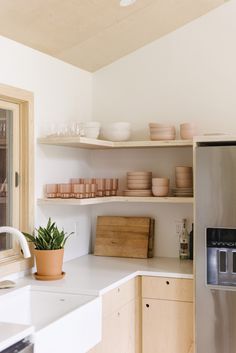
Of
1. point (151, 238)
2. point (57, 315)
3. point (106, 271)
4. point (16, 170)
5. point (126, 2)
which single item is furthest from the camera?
point (151, 238)

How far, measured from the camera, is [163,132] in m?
3.55

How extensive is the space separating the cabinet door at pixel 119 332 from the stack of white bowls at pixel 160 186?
0.79 m

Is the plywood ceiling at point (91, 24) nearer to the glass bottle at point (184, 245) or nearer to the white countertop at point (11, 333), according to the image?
the glass bottle at point (184, 245)

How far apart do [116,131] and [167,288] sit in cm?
120

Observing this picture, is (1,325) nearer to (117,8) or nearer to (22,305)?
(22,305)

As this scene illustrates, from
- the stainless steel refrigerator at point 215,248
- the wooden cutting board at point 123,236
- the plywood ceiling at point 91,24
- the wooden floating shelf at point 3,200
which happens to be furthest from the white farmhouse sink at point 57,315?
the plywood ceiling at point 91,24

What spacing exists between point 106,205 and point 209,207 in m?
1.18

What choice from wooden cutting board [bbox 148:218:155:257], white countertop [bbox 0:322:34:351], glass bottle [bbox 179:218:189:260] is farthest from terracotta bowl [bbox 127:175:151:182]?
white countertop [bbox 0:322:34:351]

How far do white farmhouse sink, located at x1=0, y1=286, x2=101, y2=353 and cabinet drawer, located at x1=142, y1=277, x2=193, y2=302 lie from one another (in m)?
0.58

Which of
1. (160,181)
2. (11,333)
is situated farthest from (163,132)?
(11,333)

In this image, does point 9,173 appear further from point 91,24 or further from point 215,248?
point 215,248

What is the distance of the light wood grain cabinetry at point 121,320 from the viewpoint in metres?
2.91

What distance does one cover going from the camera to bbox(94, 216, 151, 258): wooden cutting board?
376cm

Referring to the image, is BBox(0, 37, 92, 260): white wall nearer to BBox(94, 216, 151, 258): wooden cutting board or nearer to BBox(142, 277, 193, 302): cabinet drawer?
BBox(94, 216, 151, 258): wooden cutting board
